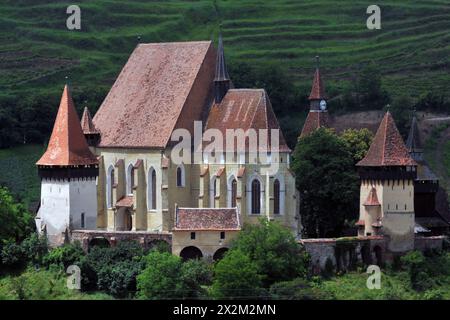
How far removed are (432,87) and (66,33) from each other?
3049 centimetres

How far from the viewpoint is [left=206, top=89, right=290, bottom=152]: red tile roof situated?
274 feet

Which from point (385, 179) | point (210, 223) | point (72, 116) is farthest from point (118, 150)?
point (385, 179)

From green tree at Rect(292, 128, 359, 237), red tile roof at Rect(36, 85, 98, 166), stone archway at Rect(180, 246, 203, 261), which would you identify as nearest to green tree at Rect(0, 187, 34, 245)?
red tile roof at Rect(36, 85, 98, 166)

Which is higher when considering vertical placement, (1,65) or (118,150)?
(1,65)

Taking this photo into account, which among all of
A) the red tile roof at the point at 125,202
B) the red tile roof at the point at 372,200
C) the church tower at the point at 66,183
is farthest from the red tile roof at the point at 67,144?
the red tile roof at the point at 372,200

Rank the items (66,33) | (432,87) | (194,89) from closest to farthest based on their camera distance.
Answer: (194,89)
(432,87)
(66,33)

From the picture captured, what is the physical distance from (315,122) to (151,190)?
13.4 metres

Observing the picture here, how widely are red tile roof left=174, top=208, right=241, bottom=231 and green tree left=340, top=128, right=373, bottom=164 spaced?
10.1 metres

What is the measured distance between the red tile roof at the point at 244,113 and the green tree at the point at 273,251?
21.3 feet

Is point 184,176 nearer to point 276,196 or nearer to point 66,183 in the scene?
point 276,196

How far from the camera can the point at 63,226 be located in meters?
82.4

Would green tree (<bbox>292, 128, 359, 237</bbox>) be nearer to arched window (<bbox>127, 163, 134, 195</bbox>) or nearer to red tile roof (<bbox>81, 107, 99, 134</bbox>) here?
arched window (<bbox>127, 163, 134, 195</bbox>)

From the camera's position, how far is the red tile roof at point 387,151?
267 ft
